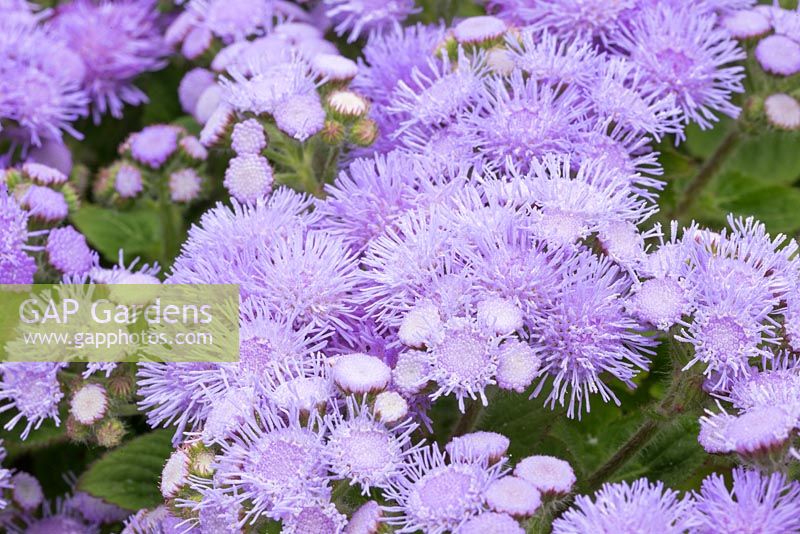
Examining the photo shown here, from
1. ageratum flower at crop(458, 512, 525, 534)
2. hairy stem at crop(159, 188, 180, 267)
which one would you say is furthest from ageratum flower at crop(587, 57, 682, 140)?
hairy stem at crop(159, 188, 180, 267)

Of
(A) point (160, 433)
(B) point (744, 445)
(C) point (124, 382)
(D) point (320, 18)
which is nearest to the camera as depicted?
(B) point (744, 445)

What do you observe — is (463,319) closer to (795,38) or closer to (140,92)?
(795,38)

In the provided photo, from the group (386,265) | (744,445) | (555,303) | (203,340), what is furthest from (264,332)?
(744,445)

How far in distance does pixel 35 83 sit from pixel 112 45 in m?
0.38

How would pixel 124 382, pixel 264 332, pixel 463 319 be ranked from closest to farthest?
pixel 463 319, pixel 264 332, pixel 124 382

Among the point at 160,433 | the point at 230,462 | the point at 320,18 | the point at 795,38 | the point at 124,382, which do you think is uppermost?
the point at 795,38

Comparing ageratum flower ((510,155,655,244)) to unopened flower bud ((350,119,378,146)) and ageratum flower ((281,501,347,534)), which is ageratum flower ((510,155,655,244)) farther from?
ageratum flower ((281,501,347,534))

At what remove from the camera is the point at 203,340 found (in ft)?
6.41

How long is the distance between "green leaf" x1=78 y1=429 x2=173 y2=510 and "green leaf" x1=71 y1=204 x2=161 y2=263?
0.66 meters

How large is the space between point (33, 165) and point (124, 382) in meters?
0.73

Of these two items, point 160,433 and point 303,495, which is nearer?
point 303,495

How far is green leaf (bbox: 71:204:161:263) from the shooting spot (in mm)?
2828

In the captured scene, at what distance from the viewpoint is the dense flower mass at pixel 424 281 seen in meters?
1.69

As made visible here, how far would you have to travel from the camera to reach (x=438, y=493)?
1628mm
